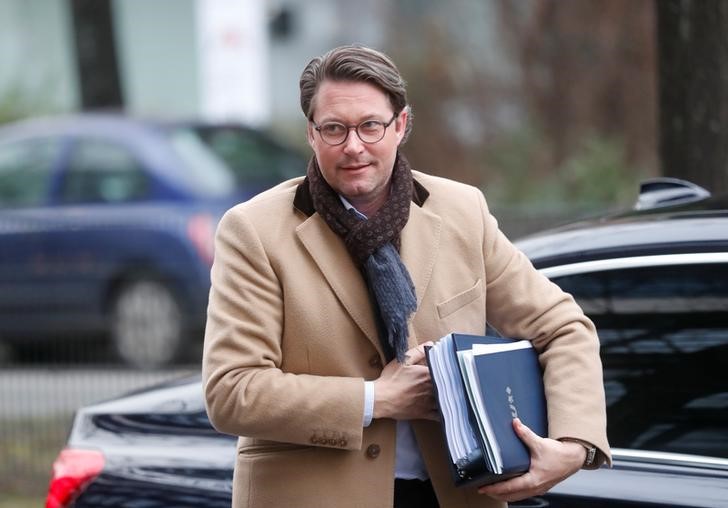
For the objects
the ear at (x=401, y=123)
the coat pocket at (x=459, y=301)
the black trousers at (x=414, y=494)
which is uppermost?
the ear at (x=401, y=123)

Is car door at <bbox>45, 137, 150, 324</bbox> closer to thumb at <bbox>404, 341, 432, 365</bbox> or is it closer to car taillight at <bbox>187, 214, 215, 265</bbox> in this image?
car taillight at <bbox>187, 214, 215, 265</bbox>

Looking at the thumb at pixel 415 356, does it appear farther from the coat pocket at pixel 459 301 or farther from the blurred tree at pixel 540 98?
the blurred tree at pixel 540 98

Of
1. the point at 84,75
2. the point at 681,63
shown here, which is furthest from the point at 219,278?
the point at 84,75

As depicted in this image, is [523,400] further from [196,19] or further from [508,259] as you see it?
[196,19]

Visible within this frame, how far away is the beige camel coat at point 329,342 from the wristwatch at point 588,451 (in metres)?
0.01

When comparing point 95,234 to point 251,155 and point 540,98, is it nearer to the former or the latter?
point 251,155

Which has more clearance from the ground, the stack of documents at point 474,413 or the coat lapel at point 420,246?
the coat lapel at point 420,246

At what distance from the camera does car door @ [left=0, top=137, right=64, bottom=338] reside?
374 inches

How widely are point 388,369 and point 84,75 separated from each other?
8.10 metres

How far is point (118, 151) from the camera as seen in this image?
9.77 metres

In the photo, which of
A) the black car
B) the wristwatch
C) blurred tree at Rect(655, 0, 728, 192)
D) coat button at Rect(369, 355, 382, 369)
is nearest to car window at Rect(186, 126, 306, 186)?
blurred tree at Rect(655, 0, 728, 192)

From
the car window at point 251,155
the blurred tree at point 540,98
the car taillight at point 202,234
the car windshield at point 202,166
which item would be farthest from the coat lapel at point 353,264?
the blurred tree at point 540,98

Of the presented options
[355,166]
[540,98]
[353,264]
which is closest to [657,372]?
[353,264]

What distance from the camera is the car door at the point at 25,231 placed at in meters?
9.51
